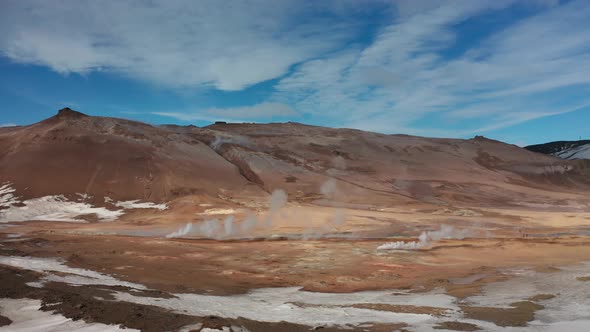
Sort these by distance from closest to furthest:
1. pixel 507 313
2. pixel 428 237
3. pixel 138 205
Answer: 1. pixel 507 313
2. pixel 428 237
3. pixel 138 205

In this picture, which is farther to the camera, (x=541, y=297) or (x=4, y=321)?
(x=541, y=297)

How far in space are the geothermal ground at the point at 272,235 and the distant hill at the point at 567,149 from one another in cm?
3742

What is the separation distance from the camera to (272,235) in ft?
99.5

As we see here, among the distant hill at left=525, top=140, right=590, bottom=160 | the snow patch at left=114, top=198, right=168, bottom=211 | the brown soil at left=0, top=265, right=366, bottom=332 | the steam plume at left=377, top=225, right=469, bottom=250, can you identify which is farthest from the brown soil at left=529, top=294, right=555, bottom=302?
the distant hill at left=525, top=140, right=590, bottom=160

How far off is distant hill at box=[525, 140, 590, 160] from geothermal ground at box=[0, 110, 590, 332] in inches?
1473

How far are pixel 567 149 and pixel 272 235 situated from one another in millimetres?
134885

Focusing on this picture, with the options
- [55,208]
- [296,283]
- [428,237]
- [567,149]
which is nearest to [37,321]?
[296,283]

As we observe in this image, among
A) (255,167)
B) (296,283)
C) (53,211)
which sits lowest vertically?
(296,283)

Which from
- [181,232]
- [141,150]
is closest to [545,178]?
[141,150]

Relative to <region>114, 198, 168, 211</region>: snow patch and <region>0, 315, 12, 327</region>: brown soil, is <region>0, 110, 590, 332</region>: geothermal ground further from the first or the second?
<region>114, 198, 168, 211</region>: snow patch

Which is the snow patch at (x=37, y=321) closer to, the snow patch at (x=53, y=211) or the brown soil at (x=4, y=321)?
the brown soil at (x=4, y=321)

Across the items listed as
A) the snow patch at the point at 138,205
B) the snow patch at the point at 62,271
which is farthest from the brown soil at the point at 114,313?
→ the snow patch at the point at 138,205

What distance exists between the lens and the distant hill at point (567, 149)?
124562 millimetres

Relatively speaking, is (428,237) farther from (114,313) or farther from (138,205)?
(138,205)
